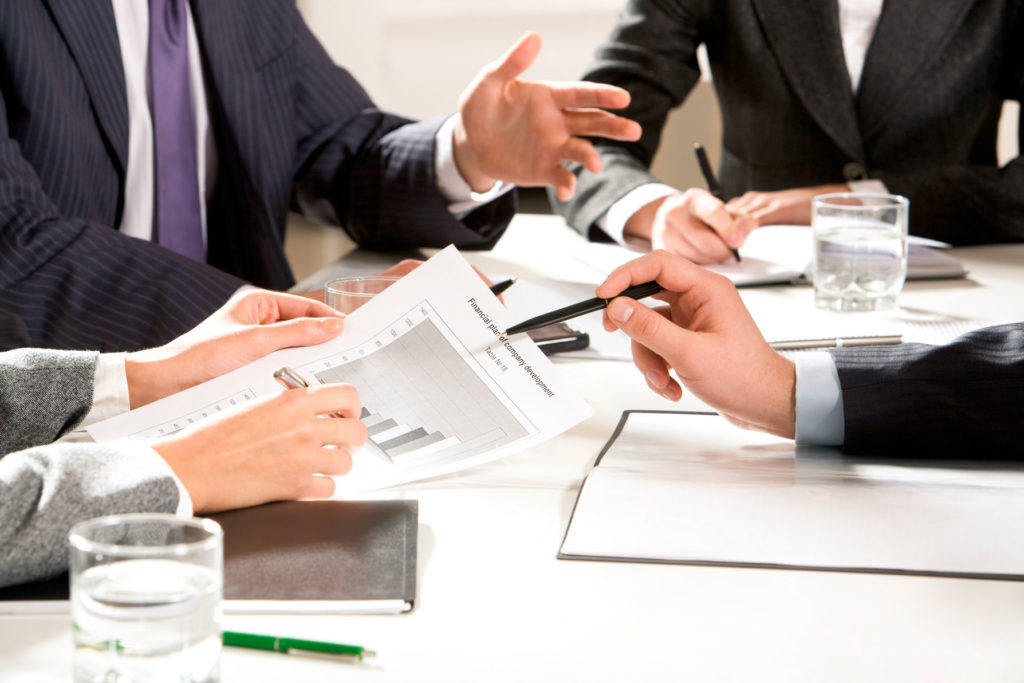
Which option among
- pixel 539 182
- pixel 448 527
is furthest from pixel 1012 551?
pixel 539 182

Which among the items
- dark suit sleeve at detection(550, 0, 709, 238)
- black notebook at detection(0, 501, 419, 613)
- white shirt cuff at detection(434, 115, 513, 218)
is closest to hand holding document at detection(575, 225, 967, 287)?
white shirt cuff at detection(434, 115, 513, 218)

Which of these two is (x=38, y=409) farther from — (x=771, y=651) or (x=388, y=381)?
(x=771, y=651)

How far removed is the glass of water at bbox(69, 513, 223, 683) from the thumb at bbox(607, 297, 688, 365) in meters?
0.43

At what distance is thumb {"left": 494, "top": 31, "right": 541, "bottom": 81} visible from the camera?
1.32m

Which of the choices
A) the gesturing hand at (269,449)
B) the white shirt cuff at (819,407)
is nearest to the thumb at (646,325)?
the white shirt cuff at (819,407)

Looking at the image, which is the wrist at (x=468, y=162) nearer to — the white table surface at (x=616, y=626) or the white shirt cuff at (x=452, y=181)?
the white shirt cuff at (x=452, y=181)

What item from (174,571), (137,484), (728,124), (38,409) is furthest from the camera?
(728,124)

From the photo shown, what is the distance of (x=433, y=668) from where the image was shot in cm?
54

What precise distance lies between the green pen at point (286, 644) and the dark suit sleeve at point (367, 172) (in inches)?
39.9

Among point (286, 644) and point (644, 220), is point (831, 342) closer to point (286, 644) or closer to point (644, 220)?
point (644, 220)

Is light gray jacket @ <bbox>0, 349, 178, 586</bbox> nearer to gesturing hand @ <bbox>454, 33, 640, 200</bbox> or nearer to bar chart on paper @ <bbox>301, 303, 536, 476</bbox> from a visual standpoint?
bar chart on paper @ <bbox>301, 303, 536, 476</bbox>

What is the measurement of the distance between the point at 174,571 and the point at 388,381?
0.39 metres

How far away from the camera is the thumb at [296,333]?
33.0 inches

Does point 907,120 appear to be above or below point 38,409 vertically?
below
